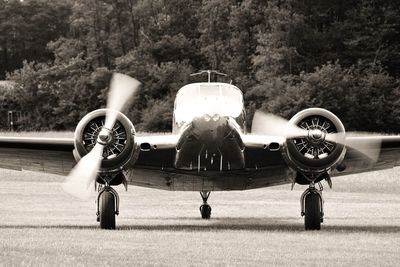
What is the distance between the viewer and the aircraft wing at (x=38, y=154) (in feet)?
68.1

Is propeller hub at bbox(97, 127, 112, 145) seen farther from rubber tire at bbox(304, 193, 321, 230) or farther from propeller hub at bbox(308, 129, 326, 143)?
rubber tire at bbox(304, 193, 321, 230)

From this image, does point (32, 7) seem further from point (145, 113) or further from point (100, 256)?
point (100, 256)

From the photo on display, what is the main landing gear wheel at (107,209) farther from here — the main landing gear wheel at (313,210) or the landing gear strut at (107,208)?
the main landing gear wheel at (313,210)

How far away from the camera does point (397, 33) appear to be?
288ft

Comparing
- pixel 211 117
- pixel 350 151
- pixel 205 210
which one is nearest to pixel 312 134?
pixel 211 117

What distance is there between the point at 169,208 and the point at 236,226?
29.2ft

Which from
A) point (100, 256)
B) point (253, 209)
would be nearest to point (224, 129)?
point (100, 256)

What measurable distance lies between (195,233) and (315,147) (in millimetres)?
2917

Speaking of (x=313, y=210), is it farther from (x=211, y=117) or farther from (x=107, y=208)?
(x=107, y=208)

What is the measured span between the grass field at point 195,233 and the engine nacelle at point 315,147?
4.40ft

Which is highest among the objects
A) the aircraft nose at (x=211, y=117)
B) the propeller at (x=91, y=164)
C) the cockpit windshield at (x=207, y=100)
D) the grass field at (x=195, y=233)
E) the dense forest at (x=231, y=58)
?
the dense forest at (x=231, y=58)

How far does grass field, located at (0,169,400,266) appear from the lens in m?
14.5

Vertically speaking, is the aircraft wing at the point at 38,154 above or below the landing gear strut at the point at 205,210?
above

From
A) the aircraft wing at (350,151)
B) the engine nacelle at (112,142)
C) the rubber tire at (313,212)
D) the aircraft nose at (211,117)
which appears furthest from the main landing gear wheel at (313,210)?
the engine nacelle at (112,142)
